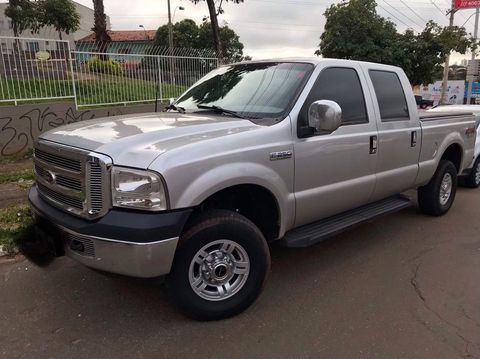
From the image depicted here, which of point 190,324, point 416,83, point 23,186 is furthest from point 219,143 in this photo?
point 416,83

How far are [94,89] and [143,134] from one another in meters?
8.20

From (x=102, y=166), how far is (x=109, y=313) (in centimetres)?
125

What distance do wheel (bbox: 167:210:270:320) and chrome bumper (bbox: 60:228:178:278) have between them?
16 cm

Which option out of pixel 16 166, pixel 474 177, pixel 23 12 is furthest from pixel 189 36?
pixel 474 177

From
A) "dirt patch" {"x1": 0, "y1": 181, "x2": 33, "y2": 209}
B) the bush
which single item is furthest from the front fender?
the bush

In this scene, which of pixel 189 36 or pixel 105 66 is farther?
pixel 189 36

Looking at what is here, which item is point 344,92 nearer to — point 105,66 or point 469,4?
point 105,66

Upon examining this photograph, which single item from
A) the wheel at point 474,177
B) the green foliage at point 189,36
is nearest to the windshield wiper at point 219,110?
the wheel at point 474,177

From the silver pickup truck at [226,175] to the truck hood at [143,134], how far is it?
1cm

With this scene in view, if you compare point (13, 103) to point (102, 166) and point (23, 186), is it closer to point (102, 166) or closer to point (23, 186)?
point (23, 186)

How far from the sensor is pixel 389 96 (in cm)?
498

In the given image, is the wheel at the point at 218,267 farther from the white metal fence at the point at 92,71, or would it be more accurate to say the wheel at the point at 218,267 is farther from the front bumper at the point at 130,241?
the white metal fence at the point at 92,71

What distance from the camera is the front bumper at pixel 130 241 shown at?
112 inches

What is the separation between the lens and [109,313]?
351cm
